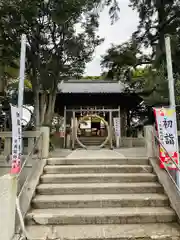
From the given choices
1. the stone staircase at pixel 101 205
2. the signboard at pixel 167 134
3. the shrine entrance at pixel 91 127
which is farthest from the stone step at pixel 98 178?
the shrine entrance at pixel 91 127

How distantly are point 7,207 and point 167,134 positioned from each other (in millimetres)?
3309

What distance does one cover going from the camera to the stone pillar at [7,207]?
2.75 m

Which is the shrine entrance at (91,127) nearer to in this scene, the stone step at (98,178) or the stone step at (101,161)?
the stone step at (101,161)

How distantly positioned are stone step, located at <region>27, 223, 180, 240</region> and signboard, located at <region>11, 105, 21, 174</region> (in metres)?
1.06

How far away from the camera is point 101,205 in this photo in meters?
3.62

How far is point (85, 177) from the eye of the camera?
13.8ft

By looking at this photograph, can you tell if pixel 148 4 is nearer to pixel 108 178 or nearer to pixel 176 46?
pixel 176 46

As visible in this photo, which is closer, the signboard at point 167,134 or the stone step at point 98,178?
the signboard at point 167,134

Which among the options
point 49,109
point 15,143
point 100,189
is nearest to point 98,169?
point 100,189

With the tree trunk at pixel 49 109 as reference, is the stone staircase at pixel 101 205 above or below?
below

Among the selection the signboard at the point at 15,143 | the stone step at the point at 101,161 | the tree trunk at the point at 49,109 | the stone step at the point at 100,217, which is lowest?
the stone step at the point at 100,217

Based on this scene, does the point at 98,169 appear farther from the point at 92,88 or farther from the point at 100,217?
the point at 92,88

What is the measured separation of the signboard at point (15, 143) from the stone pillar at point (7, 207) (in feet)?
2.07

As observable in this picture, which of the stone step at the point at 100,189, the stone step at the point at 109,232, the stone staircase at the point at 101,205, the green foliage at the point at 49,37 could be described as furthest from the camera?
the green foliage at the point at 49,37
